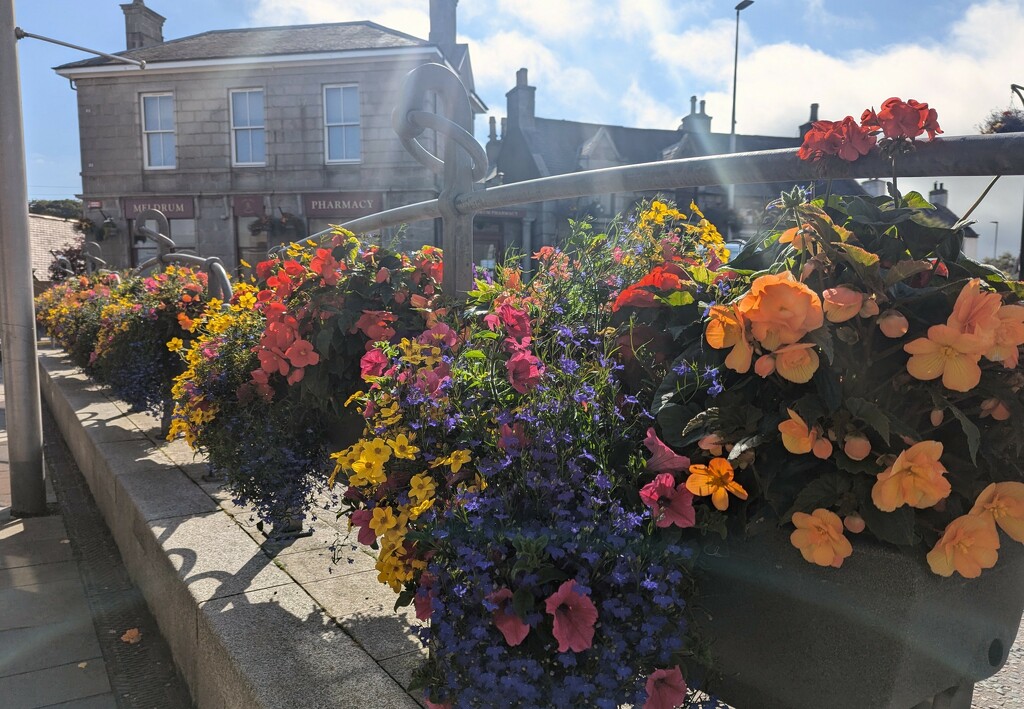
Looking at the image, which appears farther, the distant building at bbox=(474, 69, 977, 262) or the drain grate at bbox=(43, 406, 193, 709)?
the distant building at bbox=(474, 69, 977, 262)

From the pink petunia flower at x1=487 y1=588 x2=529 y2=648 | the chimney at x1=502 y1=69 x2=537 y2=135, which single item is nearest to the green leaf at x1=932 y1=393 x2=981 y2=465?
the pink petunia flower at x1=487 y1=588 x2=529 y2=648

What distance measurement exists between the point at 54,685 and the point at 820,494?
8.71ft

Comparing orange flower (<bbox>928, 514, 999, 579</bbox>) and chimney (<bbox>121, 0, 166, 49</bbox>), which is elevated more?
chimney (<bbox>121, 0, 166, 49</bbox>)

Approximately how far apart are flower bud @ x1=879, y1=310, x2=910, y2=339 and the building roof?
101 feet

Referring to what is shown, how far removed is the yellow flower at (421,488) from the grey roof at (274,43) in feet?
61.2

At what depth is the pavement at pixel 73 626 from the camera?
2.49 m

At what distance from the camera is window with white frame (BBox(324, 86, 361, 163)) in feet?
62.1

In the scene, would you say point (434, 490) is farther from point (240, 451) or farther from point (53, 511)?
point (53, 511)

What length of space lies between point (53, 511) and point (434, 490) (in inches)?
160

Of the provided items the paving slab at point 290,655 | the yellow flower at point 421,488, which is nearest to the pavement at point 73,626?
the paving slab at point 290,655

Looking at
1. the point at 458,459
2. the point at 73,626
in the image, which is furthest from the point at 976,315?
the point at 73,626

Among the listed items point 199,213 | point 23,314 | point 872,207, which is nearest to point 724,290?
point 872,207

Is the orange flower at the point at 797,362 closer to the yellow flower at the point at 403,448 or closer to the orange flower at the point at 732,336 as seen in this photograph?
the orange flower at the point at 732,336

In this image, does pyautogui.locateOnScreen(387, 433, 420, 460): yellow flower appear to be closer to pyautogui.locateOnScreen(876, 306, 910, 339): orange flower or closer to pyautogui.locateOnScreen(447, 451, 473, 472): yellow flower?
pyautogui.locateOnScreen(447, 451, 473, 472): yellow flower
